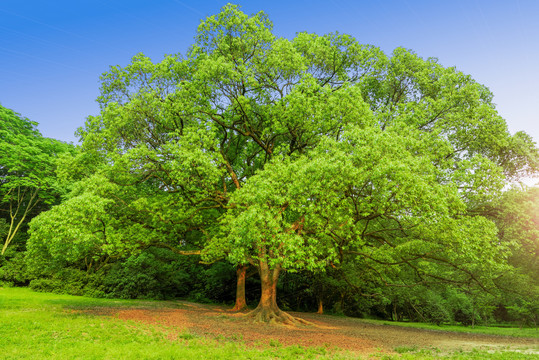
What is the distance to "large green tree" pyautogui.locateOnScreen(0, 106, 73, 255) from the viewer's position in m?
33.0

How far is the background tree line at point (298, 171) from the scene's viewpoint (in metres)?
13.0

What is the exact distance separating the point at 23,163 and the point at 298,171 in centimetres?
3426

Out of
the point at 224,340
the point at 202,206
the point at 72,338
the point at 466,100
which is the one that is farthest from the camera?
the point at 202,206

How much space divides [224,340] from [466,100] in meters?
19.1

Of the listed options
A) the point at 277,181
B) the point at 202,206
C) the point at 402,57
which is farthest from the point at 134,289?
the point at 402,57

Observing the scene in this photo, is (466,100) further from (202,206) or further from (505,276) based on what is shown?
(202,206)

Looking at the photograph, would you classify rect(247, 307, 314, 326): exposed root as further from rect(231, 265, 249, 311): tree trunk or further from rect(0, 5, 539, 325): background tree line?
rect(231, 265, 249, 311): tree trunk

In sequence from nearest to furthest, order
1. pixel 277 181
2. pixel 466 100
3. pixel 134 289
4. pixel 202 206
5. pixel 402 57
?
1. pixel 277 181
2. pixel 466 100
3. pixel 402 57
4. pixel 202 206
5. pixel 134 289

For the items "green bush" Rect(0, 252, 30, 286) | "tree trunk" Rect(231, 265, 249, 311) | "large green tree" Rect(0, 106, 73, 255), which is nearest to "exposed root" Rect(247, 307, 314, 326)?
"tree trunk" Rect(231, 265, 249, 311)

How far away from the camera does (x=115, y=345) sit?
9453 mm

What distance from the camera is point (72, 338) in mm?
9852

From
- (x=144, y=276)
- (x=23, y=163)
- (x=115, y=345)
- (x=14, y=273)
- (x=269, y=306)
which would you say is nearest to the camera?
(x=115, y=345)

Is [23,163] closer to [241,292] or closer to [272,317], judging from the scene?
[241,292]

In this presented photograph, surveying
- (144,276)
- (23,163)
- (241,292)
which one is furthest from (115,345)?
(23,163)
